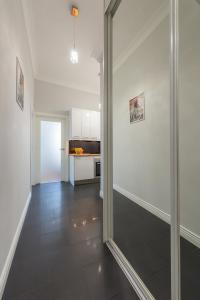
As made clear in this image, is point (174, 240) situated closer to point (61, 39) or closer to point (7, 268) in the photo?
point (7, 268)

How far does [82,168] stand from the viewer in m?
4.13

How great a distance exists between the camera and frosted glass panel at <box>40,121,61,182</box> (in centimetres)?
434

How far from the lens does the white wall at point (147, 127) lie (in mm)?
1905

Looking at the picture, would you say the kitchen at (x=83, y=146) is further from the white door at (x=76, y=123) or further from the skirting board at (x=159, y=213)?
the skirting board at (x=159, y=213)

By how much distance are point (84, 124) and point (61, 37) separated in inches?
89.8

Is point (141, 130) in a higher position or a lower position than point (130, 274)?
higher

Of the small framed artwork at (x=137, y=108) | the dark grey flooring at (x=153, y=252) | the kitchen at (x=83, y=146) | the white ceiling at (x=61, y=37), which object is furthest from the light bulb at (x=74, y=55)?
the dark grey flooring at (x=153, y=252)

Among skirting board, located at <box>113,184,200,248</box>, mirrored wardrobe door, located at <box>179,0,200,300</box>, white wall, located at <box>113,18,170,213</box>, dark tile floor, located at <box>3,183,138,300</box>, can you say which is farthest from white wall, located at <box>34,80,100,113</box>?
mirrored wardrobe door, located at <box>179,0,200,300</box>

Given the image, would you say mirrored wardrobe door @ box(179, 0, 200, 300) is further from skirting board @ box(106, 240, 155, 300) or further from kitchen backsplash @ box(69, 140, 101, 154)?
kitchen backsplash @ box(69, 140, 101, 154)

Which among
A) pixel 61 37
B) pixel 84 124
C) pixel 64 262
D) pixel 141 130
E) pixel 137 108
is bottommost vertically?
pixel 64 262

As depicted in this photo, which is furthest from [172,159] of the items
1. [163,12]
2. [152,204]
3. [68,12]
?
[68,12]

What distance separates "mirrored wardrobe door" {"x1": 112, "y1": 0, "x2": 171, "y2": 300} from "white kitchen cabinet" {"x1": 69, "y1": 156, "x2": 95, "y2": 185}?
6.14 ft

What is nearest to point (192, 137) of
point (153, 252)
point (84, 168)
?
point (153, 252)

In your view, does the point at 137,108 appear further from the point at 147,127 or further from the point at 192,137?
the point at 192,137
